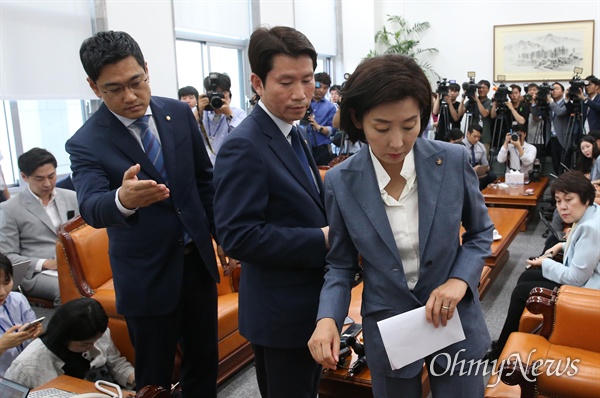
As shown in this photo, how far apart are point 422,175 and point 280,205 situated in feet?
1.22

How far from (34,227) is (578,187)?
10.5 ft

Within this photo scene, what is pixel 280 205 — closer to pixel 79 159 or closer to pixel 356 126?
pixel 356 126

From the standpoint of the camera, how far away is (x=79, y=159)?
1496 millimetres

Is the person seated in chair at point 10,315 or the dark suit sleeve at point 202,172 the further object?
the person seated in chair at point 10,315

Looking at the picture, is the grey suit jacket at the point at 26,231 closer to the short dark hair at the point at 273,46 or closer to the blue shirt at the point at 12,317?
the blue shirt at the point at 12,317

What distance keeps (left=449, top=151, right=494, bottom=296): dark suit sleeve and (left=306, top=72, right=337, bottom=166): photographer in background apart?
14.3 ft

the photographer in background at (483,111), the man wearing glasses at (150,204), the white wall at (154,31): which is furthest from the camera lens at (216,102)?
the photographer in background at (483,111)

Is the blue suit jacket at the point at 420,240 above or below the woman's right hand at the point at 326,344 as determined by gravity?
above

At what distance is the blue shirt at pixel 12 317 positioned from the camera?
2.27 m

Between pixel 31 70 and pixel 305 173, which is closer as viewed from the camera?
pixel 305 173

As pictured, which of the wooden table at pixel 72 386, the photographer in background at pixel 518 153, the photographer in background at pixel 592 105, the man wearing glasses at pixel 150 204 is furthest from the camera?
the photographer in background at pixel 592 105

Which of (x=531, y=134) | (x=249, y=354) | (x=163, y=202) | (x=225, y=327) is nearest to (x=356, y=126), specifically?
(x=163, y=202)

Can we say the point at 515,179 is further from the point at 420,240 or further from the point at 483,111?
the point at 420,240

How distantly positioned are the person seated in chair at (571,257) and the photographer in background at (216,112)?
92.8 inches
